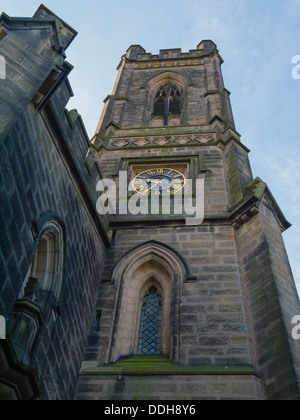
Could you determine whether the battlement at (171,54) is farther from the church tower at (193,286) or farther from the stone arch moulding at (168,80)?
the church tower at (193,286)

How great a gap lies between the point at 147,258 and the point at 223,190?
3096mm

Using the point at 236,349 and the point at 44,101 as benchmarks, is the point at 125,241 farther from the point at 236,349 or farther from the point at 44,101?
the point at 44,101

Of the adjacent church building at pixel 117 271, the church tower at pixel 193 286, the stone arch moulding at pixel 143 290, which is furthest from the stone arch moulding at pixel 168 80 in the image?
the stone arch moulding at pixel 143 290

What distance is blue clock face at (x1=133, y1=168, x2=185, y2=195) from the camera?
13.2 metres

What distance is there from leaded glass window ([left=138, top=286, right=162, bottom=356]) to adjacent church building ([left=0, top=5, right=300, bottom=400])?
27 mm

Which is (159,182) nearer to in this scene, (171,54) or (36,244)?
(36,244)

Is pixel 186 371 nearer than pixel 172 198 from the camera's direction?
Yes

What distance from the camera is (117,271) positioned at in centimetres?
1026

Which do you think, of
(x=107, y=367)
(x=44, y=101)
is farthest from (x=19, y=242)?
(x=107, y=367)

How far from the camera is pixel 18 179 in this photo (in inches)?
239

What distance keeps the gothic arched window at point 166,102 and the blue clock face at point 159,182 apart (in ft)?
16.3

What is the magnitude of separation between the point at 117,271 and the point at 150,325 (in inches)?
55.0

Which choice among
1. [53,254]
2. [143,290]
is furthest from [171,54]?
[53,254]

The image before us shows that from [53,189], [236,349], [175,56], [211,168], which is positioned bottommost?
[236,349]
